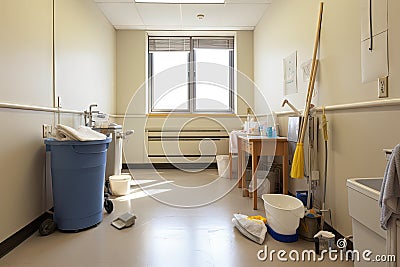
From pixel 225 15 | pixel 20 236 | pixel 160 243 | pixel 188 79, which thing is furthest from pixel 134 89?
pixel 160 243

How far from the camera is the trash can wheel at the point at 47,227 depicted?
1.88 m

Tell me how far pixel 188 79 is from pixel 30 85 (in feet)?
9.55

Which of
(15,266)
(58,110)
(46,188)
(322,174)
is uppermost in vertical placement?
(58,110)

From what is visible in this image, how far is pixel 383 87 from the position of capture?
1351 millimetres

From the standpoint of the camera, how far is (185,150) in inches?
170

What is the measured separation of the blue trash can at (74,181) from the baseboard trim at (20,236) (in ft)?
0.53

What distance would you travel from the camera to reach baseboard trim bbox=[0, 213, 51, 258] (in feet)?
5.31

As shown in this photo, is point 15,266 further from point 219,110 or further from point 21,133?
point 219,110

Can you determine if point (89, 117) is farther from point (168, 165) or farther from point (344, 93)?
point (344, 93)

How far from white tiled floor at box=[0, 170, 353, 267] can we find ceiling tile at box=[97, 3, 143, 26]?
256cm

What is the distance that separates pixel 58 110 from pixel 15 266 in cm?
130

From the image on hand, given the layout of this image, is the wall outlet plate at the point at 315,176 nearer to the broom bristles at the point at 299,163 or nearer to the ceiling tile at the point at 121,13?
the broom bristles at the point at 299,163

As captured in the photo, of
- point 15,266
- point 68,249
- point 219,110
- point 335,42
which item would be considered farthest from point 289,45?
point 15,266

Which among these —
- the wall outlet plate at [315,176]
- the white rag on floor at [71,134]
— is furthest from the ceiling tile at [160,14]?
the wall outlet plate at [315,176]
